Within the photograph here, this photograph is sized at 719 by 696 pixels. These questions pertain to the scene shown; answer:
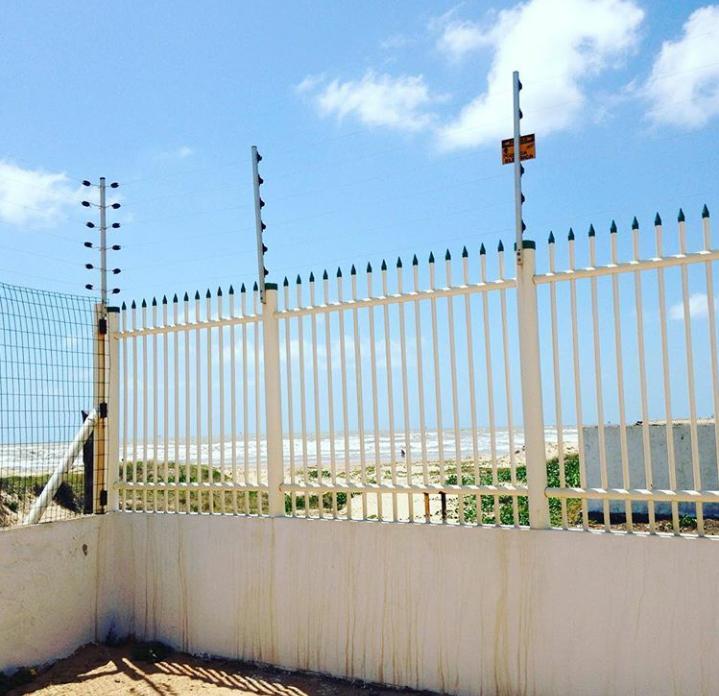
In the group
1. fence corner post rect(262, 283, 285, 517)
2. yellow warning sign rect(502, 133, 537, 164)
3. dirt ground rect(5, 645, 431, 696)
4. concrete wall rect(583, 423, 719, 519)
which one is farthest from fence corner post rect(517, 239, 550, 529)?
concrete wall rect(583, 423, 719, 519)

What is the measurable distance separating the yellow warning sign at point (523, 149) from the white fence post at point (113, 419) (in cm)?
372

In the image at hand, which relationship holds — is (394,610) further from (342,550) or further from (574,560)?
(574,560)

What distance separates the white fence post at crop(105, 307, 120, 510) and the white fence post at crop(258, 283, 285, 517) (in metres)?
1.66

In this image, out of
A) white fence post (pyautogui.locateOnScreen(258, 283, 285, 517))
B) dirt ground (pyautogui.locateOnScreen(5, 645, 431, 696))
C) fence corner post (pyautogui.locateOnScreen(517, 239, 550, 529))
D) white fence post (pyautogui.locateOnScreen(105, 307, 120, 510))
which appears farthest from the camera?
white fence post (pyautogui.locateOnScreen(105, 307, 120, 510))

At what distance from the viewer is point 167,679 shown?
5461mm

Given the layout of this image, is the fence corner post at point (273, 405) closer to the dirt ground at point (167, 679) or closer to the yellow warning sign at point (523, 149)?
the dirt ground at point (167, 679)

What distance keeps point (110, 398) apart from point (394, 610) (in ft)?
10.3

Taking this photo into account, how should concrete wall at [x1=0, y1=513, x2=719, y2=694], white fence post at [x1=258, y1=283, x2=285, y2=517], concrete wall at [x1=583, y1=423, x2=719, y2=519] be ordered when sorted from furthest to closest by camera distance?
concrete wall at [x1=583, y1=423, x2=719, y2=519] < white fence post at [x1=258, y1=283, x2=285, y2=517] < concrete wall at [x1=0, y1=513, x2=719, y2=694]

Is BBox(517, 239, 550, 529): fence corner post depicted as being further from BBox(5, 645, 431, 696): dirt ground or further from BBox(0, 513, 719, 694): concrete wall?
BBox(5, 645, 431, 696): dirt ground

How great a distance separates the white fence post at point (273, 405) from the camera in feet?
18.4

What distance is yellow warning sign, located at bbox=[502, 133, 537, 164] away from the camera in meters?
4.75

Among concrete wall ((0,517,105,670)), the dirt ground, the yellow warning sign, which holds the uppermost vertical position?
the yellow warning sign

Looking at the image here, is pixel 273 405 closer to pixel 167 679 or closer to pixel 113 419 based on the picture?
pixel 113 419

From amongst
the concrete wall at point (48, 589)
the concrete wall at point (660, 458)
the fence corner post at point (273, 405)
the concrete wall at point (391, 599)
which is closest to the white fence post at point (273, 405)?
the fence corner post at point (273, 405)
